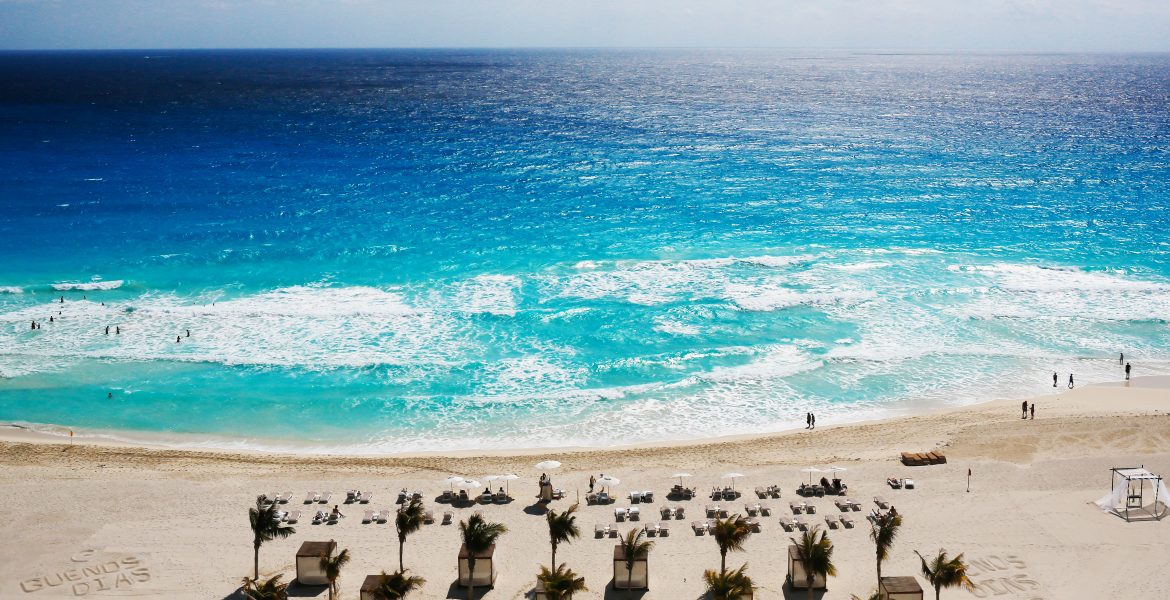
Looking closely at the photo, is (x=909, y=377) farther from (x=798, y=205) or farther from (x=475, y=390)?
(x=798, y=205)

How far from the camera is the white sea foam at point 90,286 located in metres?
54.9

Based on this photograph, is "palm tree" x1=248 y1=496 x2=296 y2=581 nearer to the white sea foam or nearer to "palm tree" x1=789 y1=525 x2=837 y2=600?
"palm tree" x1=789 y1=525 x2=837 y2=600

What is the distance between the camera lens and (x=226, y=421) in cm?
3931

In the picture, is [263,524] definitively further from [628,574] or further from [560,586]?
[628,574]

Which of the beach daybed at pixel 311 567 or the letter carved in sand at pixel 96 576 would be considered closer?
the letter carved in sand at pixel 96 576

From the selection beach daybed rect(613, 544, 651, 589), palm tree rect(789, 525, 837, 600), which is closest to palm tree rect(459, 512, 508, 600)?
beach daybed rect(613, 544, 651, 589)

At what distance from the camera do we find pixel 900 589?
75.8 feet

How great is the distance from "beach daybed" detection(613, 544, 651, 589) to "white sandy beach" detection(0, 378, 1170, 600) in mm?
315

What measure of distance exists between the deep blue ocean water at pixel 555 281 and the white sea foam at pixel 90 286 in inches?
13.1

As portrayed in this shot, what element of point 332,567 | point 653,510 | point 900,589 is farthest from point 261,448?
point 900,589

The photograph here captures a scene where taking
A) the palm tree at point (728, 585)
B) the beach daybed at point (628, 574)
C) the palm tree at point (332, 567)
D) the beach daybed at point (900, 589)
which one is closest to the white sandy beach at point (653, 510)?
the beach daybed at point (628, 574)

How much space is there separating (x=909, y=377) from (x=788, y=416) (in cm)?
826

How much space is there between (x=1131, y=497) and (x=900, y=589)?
1207 cm

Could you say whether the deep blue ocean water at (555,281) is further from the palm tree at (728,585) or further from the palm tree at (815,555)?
the palm tree at (728,585)
